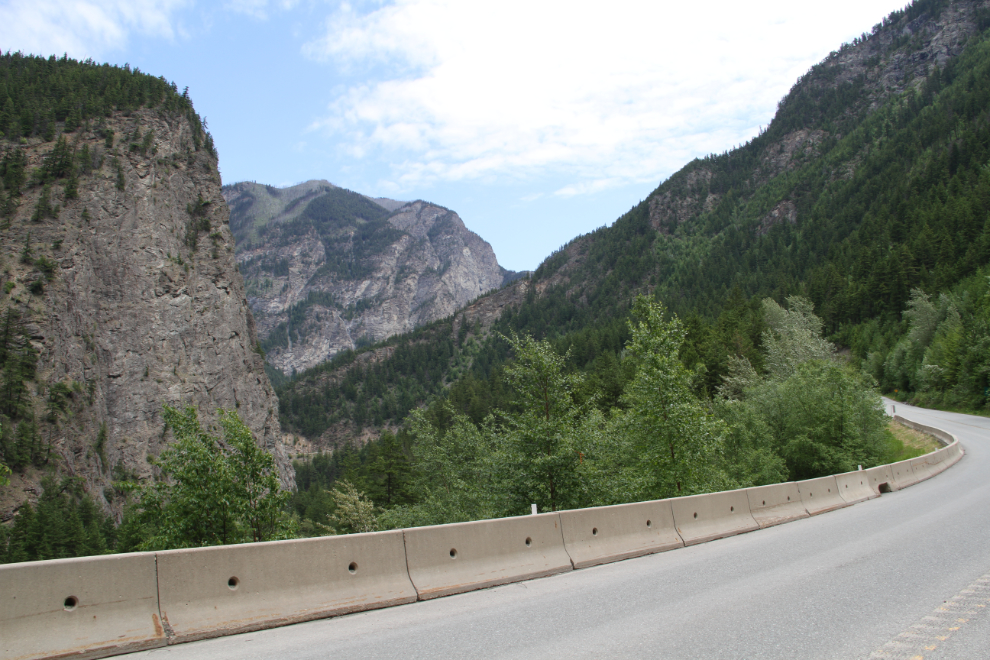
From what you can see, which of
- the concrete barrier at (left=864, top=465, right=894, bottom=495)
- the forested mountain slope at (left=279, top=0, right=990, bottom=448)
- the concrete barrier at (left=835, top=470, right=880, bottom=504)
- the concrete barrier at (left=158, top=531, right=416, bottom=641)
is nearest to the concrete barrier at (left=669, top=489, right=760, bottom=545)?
the forested mountain slope at (left=279, top=0, right=990, bottom=448)

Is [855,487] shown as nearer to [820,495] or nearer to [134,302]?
[820,495]

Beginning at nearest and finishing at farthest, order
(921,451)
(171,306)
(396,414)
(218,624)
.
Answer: (218,624)
(921,451)
(171,306)
(396,414)

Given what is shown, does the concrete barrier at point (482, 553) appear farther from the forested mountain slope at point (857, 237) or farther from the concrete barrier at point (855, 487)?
the concrete barrier at point (855, 487)

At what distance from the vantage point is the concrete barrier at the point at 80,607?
15.8ft

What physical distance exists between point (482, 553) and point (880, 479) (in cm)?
1743

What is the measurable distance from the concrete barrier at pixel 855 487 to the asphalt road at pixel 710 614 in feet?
22.5

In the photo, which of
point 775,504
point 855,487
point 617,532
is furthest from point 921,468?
point 617,532

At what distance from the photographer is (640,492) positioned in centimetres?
1552

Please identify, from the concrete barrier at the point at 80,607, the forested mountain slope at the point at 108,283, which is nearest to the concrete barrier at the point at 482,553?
the concrete barrier at the point at 80,607

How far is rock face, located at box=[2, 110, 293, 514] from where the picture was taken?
70.1 m

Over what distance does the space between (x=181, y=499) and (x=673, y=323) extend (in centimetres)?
1356

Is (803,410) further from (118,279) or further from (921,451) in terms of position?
(118,279)

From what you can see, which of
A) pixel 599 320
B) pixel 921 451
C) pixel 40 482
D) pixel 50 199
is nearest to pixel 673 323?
pixel 921 451

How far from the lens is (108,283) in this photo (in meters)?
81.7
